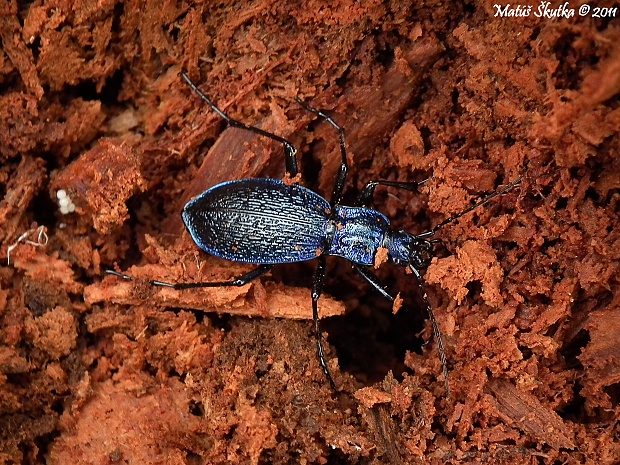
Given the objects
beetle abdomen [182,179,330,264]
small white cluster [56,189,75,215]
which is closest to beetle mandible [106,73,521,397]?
beetle abdomen [182,179,330,264]

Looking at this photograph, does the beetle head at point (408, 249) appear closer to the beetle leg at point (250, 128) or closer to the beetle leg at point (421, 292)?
the beetle leg at point (421, 292)

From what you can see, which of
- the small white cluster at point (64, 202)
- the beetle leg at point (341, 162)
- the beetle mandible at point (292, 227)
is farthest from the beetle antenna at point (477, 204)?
the small white cluster at point (64, 202)

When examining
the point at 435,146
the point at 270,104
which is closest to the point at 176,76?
the point at 270,104

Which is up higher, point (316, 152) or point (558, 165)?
point (558, 165)

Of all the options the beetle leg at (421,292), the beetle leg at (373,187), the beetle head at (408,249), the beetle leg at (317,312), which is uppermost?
the beetle leg at (373,187)

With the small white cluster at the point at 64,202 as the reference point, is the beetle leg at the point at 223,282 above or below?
below

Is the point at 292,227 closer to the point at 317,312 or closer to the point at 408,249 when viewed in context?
the point at 317,312

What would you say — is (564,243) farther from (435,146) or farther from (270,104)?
(270,104)
